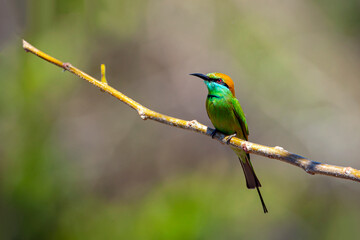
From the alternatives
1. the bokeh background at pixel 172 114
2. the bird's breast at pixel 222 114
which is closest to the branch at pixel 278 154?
the bird's breast at pixel 222 114

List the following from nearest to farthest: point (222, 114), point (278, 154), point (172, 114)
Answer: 1. point (278, 154)
2. point (222, 114)
3. point (172, 114)

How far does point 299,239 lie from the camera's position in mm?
4707

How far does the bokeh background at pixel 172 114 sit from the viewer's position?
443cm

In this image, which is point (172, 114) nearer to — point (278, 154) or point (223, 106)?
point (223, 106)

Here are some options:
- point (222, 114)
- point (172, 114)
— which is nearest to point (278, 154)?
point (222, 114)

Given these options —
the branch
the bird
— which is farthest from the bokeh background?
the branch

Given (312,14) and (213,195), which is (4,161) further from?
(312,14)

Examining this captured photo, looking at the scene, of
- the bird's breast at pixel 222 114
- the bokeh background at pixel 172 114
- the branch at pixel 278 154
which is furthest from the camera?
the bokeh background at pixel 172 114

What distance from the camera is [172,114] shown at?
207 inches

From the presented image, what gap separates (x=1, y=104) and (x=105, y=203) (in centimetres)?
154

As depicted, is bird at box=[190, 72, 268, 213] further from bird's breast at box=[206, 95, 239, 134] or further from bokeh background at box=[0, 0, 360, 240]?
bokeh background at box=[0, 0, 360, 240]

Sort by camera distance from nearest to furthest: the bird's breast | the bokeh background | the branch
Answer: the branch
the bird's breast
the bokeh background

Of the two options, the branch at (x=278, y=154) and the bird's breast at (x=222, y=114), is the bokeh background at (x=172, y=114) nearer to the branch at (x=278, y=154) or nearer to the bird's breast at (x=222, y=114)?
the bird's breast at (x=222, y=114)

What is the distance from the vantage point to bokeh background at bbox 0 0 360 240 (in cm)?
443
